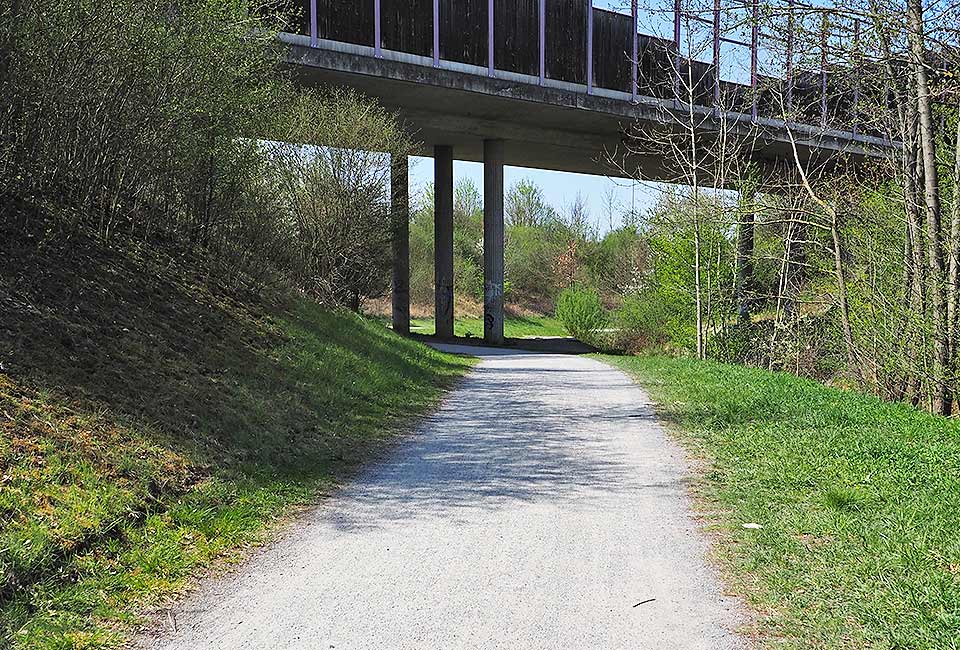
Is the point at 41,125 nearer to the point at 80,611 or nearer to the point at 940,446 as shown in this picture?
the point at 80,611

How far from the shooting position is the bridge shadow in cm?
635

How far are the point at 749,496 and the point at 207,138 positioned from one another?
9.59 metres

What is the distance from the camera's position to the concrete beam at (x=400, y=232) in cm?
2512

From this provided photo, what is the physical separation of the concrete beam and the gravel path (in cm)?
1740

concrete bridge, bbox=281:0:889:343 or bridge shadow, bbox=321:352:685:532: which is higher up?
concrete bridge, bbox=281:0:889:343

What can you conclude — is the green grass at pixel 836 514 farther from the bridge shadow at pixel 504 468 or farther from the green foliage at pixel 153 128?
the green foliage at pixel 153 128

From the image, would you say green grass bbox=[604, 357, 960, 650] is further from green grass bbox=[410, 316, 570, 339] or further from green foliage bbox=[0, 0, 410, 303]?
green grass bbox=[410, 316, 570, 339]

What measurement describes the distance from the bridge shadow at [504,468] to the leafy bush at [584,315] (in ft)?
88.0

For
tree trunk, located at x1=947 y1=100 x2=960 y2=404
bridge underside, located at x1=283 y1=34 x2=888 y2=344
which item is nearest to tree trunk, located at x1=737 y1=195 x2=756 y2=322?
bridge underside, located at x1=283 y1=34 x2=888 y2=344

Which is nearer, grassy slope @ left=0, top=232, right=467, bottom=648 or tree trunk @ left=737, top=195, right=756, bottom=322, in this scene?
grassy slope @ left=0, top=232, right=467, bottom=648

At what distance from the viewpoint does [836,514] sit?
5789 millimetres

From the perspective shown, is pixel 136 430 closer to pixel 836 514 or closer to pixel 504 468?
pixel 504 468

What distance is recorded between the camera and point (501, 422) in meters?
Answer: 10.7

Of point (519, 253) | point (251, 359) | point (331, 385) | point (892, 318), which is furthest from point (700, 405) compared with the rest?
point (519, 253)
